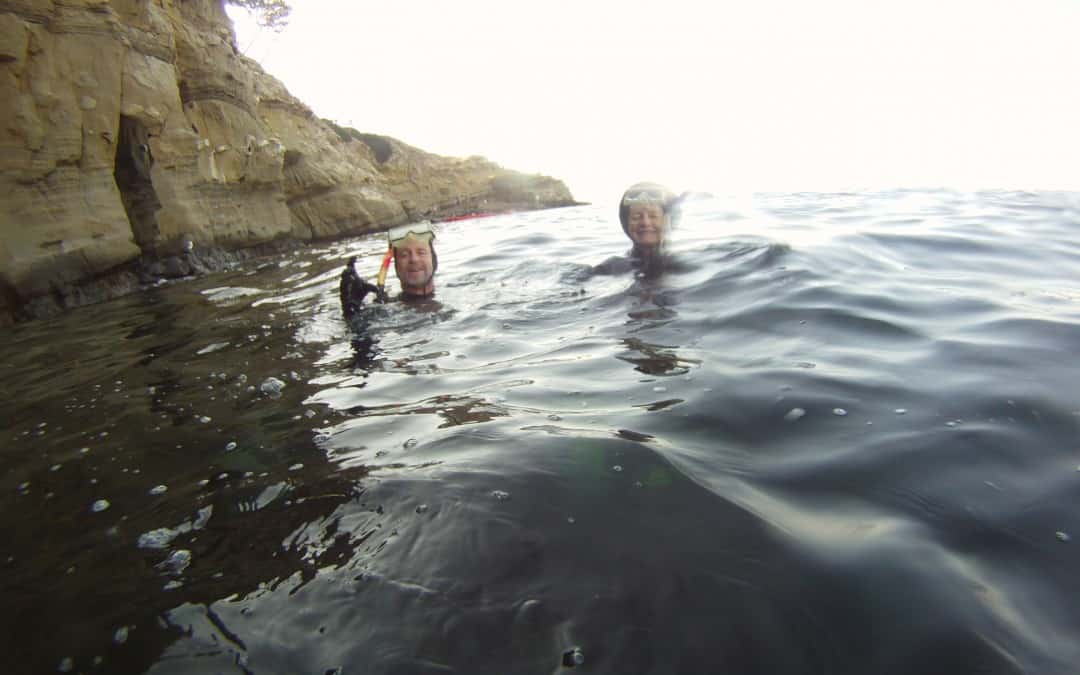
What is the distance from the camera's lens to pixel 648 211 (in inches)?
232

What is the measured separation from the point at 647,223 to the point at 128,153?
8.07 m

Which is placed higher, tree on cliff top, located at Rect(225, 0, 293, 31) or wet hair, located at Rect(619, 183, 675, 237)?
tree on cliff top, located at Rect(225, 0, 293, 31)

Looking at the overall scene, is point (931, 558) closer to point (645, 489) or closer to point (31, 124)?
point (645, 489)

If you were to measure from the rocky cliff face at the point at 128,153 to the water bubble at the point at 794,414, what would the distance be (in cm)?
845

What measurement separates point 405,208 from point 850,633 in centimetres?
2183

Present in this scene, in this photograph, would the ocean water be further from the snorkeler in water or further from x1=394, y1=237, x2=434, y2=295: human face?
the snorkeler in water

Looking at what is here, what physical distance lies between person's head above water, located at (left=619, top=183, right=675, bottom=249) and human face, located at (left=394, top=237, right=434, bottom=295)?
86.6 inches

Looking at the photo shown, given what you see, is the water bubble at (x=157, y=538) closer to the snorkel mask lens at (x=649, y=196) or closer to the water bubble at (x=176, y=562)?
the water bubble at (x=176, y=562)

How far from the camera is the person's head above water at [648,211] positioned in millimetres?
5938

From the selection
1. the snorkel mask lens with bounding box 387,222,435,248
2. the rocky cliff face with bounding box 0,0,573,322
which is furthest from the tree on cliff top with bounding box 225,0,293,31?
the snorkel mask lens with bounding box 387,222,435,248

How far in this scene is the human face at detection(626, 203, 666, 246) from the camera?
593cm

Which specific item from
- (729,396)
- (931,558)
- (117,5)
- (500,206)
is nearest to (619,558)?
(931,558)

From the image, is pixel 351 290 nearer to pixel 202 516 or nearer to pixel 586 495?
pixel 202 516

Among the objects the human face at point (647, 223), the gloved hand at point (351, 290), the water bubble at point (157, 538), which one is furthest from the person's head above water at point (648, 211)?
the water bubble at point (157, 538)
